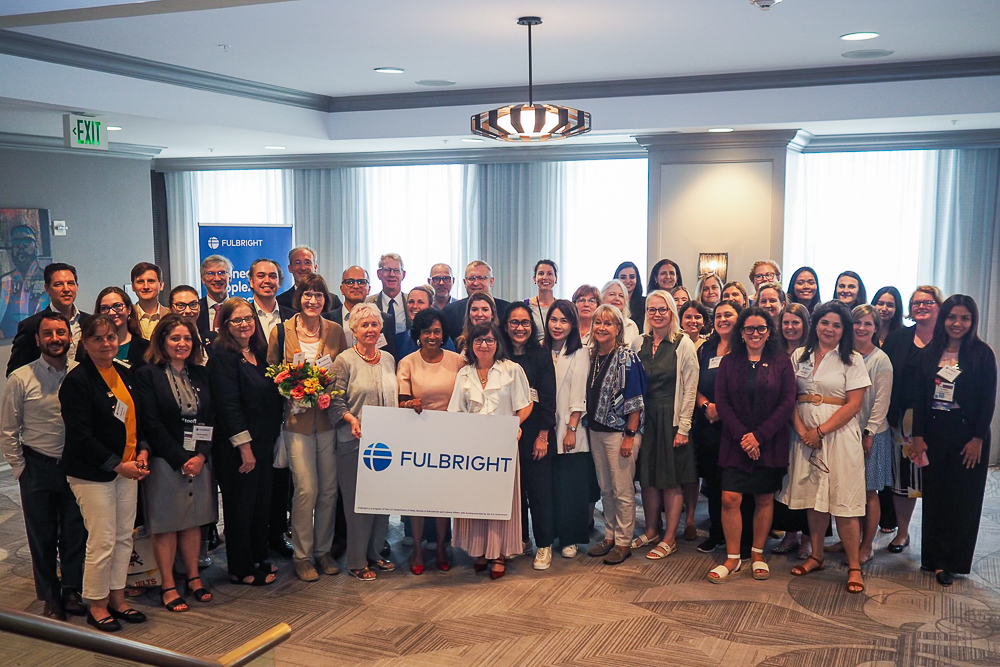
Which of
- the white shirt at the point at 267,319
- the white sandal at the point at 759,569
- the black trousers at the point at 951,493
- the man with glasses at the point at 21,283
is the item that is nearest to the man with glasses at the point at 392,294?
A: the white shirt at the point at 267,319

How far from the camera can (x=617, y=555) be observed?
5121 millimetres

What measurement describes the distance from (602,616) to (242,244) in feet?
18.6

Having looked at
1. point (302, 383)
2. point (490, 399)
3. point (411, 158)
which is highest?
point (411, 158)

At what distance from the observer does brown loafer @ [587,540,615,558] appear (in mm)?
5227

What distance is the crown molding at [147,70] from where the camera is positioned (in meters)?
5.44

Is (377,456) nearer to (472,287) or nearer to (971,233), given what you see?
(472,287)

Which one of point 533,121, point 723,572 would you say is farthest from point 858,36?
point 723,572

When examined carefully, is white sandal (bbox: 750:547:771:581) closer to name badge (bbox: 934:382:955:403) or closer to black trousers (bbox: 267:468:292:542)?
name badge (bbox: 934:382:955:403)

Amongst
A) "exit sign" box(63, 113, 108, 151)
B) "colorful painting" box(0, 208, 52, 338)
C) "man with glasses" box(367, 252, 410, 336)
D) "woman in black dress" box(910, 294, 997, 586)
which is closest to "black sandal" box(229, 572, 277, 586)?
"man with glasses" box(367, 252, 410, 336)

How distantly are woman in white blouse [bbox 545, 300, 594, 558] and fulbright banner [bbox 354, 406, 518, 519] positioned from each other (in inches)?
16.0

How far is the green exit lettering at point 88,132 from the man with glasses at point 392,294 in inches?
90.3

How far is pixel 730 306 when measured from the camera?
16.6ft

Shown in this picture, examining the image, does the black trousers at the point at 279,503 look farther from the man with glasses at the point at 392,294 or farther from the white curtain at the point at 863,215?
the white curtain at the point at 863,215

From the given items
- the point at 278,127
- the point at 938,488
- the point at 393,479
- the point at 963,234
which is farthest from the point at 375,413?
the point at 963,234
